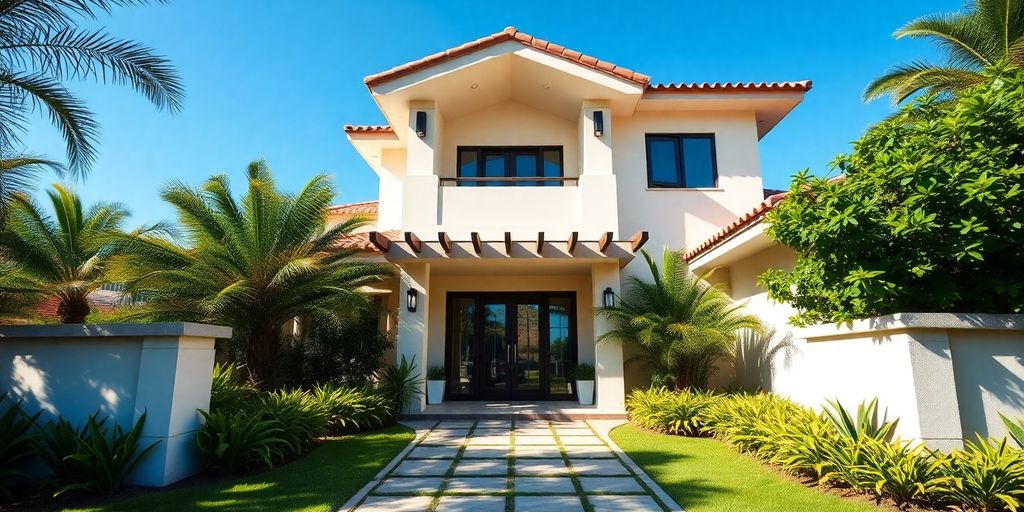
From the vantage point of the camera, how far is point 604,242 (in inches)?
412

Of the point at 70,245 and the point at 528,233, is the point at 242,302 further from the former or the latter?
the point at 528,233

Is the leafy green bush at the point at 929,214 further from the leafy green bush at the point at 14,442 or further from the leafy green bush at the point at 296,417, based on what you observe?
the leafy green bush at the point at 14,442

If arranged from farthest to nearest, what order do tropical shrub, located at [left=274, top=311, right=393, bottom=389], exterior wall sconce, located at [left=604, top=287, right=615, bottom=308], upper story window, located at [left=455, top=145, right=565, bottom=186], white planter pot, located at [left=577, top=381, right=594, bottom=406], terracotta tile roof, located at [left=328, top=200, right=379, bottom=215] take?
1. terracotta tile roof, located at [left=328, top=200, right=379, bottom=215]
2. upper story window, located at [left=455, top=145, right=565, bottom=186]
3. white planter pot, located at [left=577, top=381, right=594, bottom=406]
4. exterior wall sconce, located at [left=604, top=287, right=615, bottom=308]
5. tropical shrub, located at [left=274, top=311, right=393, bottom=389]

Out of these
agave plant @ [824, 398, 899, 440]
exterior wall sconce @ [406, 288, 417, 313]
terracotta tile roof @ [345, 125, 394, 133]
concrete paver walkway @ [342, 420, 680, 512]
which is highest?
terracotta tile roof @ [345, 125, 394, 133]

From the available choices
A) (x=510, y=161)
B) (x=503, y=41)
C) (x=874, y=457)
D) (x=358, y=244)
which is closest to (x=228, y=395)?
(x=358, y=244)

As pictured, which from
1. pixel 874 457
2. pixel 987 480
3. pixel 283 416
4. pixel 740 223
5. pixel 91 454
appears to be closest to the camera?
pixel 987 480

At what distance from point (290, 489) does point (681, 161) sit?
11.2 meters

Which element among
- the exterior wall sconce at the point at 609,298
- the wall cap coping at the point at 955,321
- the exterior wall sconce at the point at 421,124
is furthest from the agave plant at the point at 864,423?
the exterior wall sconce at the point at 421,124

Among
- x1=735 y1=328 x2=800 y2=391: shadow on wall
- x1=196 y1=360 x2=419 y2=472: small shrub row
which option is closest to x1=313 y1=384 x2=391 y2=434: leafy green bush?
x1=196 y1=360 x2=419 y2=472: small shrub row

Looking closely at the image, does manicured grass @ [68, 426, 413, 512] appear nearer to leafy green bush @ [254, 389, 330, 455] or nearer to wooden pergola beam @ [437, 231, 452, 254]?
leafy green bush @ [254, 389, 330, 455]

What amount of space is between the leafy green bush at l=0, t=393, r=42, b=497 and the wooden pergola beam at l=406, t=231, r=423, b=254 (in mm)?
5898

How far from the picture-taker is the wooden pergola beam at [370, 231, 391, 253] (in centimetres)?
992

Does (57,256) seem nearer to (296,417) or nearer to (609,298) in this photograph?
(296,417)

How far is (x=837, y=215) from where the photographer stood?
16.9 ft
